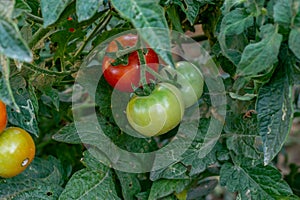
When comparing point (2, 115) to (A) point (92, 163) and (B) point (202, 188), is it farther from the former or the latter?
(B) point (202, 188)

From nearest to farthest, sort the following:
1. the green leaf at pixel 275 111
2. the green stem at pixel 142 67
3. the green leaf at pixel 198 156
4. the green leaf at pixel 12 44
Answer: the green leaf at pixel 12 44 → the green leaf at pixel 275 111 → the green stem at pixel 142 67 → the green leaf at pixel 198 156

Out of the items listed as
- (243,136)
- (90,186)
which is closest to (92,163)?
(90,186)

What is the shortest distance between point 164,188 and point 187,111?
0.16 meters

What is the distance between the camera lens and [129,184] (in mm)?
966

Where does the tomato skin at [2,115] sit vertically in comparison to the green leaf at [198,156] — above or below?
above

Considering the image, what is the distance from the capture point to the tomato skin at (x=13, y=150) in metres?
0.79

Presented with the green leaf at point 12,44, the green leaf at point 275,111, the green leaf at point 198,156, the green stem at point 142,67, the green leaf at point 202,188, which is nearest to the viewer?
the green leaf at point 12,44

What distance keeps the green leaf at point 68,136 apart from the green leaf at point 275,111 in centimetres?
35

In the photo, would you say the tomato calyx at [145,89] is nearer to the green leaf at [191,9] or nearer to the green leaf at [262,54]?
the green leaf at [191,9]

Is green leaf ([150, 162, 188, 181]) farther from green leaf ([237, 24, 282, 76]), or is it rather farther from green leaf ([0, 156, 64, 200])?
green leaf ([237, 24, 282, 76])

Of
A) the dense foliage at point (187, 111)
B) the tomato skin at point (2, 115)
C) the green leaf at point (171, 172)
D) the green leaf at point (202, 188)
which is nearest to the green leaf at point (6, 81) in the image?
the dense foliage at point (187, 111)

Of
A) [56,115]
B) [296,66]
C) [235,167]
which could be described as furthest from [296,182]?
[296,66]

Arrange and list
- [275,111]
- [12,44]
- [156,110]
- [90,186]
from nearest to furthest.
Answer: [12,44]
[275,111]
[156,110]
[90,186]

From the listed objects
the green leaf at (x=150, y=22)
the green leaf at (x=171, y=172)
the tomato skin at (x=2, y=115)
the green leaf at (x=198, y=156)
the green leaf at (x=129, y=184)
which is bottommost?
the green leaf at (x=129, y=184)
